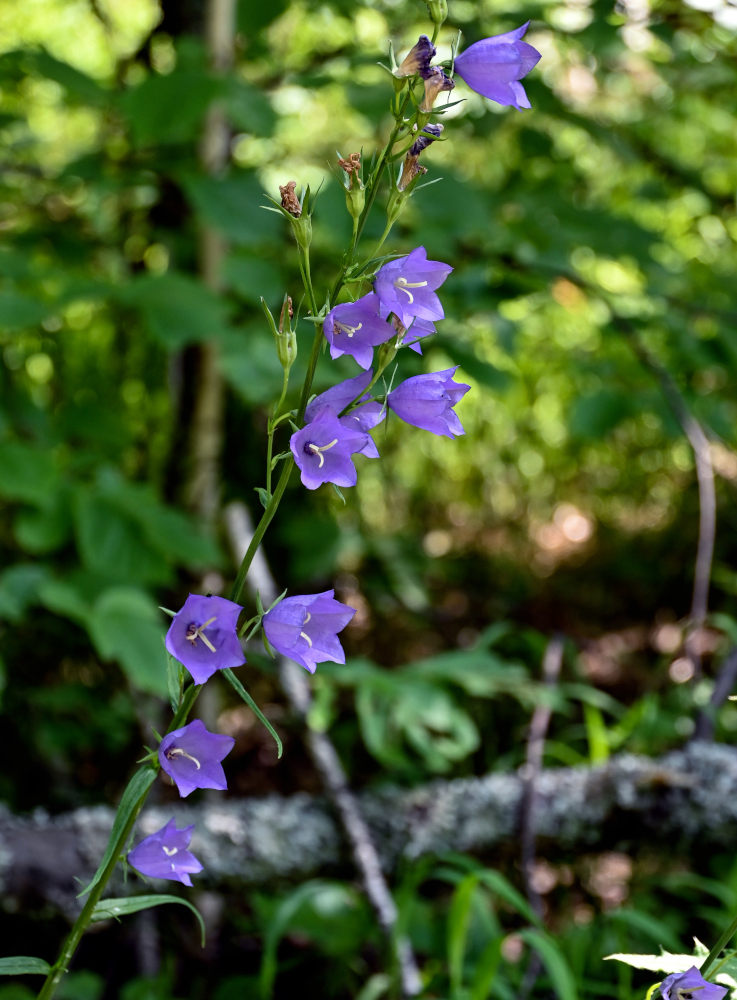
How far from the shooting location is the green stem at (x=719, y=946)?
583 mm

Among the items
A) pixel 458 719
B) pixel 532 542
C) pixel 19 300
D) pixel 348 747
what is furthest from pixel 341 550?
pixel 532 542

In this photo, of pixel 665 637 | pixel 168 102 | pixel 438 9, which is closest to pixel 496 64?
pixel 438 9

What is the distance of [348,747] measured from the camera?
7.20ft

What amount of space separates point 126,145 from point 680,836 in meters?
1.94

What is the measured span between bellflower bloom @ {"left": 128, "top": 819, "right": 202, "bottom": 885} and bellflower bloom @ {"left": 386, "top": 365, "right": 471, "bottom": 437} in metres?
0.36

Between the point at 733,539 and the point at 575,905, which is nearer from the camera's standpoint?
the point at 575,905

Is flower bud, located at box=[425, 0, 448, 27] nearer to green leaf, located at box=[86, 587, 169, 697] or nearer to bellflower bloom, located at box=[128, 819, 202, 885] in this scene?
bellflower bloom, located at box=[128, 819, 202, 885]

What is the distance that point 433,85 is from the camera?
1.90 ft

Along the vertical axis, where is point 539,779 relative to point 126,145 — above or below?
below

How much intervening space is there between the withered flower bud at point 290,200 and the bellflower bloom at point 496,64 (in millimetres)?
158

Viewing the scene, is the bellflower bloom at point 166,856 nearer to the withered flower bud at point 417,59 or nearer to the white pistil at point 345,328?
the white pistil at point 345,328

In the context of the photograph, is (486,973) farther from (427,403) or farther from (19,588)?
(19,588)

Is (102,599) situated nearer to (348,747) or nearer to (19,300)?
(19,300)

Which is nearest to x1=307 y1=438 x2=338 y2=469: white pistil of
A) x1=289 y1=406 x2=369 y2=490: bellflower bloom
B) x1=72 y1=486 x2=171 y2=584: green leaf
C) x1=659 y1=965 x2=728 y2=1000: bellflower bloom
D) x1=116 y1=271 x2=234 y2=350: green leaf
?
x1=289 y1=406 x2=369 y2=490: bellflower bloom
